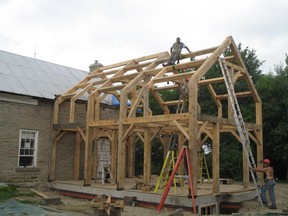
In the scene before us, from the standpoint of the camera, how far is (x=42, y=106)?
1498cm

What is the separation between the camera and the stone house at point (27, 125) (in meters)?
13.7

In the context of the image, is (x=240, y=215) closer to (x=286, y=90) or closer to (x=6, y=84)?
(x=6, y=84)

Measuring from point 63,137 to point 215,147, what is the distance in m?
7.38

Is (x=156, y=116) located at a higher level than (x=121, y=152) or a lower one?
higher

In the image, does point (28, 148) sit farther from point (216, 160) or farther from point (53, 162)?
point (216, 160)

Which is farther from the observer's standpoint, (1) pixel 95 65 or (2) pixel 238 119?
(1) pixel 95 65

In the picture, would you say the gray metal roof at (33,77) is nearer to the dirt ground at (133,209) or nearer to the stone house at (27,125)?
the stone house at (27,125)

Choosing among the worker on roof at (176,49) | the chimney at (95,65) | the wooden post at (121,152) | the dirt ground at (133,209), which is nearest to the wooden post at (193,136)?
the dirt ground at (133,209)

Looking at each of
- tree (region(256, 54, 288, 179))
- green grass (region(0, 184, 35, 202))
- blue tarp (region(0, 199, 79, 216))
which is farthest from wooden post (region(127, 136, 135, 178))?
tree (region(256, 54, 288, 179))

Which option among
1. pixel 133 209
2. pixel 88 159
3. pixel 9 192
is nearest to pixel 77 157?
pixel 88 159

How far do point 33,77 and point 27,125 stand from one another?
2.64 metres

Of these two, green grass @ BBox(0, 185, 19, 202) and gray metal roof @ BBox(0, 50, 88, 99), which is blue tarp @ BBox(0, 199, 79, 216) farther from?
gray metal roof @ BBox(0, 50, 88, 99)

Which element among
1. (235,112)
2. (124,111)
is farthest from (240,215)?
(124,111)

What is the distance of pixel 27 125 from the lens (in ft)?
47.0
